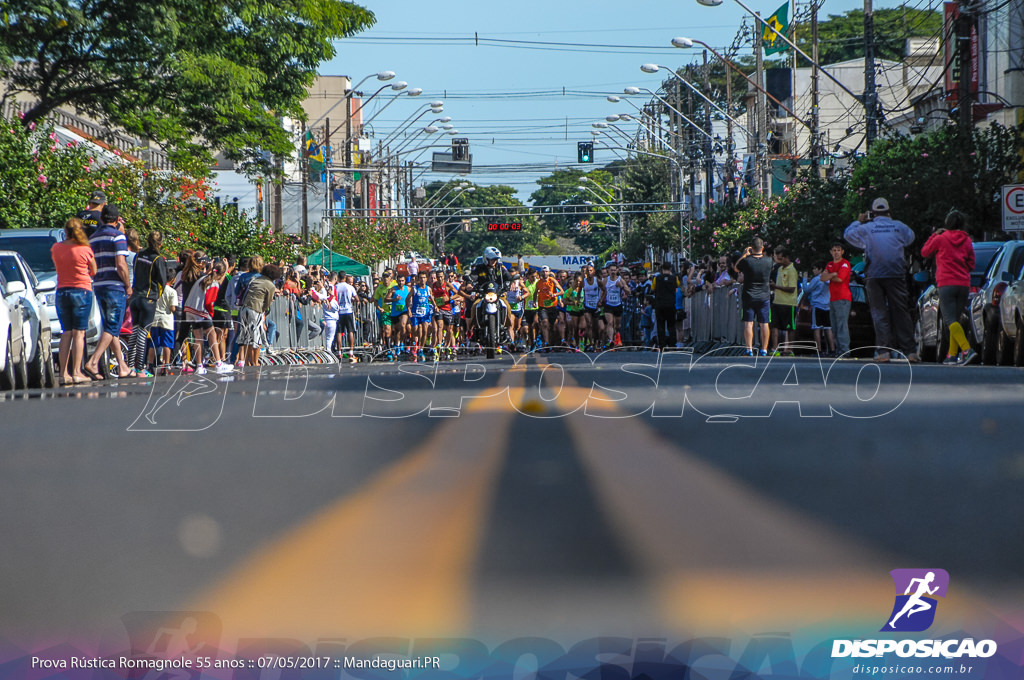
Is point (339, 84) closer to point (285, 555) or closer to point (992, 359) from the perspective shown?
point (992, 359)

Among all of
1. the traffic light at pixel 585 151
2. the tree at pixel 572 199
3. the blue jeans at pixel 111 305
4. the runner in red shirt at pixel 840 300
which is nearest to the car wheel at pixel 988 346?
the runner in red shirt at pixel 840 300

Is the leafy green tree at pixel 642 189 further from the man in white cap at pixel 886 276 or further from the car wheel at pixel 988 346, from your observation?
the car wheel at pixel 988 346

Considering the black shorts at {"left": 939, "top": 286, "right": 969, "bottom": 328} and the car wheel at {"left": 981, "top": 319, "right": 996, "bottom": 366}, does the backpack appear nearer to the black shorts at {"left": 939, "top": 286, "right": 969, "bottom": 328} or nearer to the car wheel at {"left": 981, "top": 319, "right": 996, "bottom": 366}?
the black shorts at {"left": 939, "top": 286, "right": 969, "bottom": 328}

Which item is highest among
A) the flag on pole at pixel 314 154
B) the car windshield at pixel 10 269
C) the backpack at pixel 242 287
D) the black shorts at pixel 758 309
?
the flag on pole at pixel 314 154

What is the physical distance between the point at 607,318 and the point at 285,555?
84.6ft

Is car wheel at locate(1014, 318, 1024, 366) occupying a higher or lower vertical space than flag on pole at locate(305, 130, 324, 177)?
lower

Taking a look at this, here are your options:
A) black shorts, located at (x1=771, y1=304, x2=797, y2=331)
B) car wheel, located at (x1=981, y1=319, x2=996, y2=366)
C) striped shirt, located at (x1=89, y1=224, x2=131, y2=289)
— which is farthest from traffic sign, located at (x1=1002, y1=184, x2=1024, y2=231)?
striped shirt, located at (x1=89, y1=224, x2=131, y2=289)

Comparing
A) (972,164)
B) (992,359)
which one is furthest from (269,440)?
(972,164)

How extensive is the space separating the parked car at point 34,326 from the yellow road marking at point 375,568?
9.24 m

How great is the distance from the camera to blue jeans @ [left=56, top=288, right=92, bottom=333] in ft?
48.1

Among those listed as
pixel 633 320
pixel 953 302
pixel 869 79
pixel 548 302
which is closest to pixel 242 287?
pixel 953 302

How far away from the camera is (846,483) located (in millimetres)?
6711

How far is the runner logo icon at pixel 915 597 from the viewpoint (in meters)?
4.22

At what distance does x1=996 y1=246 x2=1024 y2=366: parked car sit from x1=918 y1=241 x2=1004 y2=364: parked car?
219 centimetres
